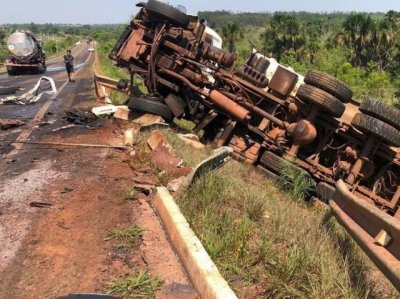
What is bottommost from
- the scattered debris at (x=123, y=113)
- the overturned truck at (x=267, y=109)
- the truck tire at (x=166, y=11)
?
the scattered debris at (x=123, y=113)

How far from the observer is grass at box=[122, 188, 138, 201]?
4.96 metres

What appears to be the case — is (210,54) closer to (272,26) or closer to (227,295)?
(227,295)

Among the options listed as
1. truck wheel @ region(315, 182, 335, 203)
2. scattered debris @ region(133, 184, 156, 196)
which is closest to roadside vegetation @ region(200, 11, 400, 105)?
truck wheel @ region(315, 182, 335, 203)

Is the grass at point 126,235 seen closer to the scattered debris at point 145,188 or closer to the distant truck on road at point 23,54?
the scattered debris at point 145,188

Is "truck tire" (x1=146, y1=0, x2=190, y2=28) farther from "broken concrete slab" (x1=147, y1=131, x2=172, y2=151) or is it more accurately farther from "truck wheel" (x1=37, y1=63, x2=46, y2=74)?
"truck wheel" (x1=37, y1=63, x2=46, y2=74)

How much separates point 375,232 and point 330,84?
15.6 ft

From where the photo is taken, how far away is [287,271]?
3.26m

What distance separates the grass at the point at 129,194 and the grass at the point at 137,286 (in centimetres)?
169

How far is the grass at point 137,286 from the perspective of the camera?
3.14 meters

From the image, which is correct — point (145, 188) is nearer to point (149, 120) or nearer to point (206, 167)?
point (206, 167)

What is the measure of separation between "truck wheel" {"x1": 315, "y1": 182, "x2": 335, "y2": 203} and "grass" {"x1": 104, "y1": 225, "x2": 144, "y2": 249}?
4.42 meters

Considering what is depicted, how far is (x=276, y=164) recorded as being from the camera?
814cm

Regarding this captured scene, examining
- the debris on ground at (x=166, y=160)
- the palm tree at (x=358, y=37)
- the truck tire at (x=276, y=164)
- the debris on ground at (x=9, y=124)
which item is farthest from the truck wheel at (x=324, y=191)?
the palm tree at (x=358, y=37)

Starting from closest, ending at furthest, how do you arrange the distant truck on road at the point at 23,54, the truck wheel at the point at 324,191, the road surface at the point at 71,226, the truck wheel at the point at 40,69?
the road surface at the point at 71,226
the truck wheel at the point at 324,191
the distant truck on road at the point at 23,54
the truck wheel at the point at 40,69
